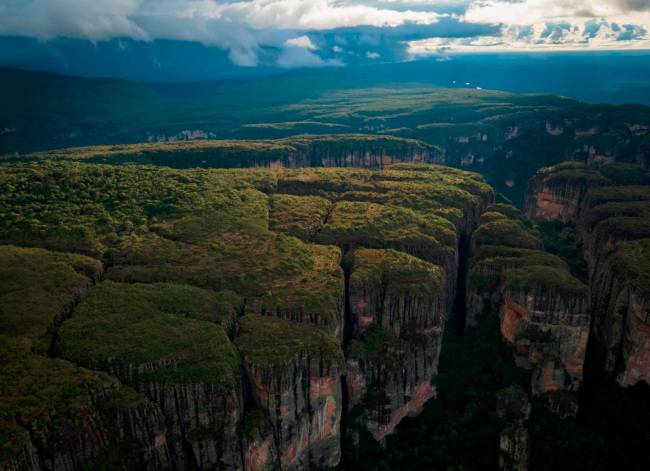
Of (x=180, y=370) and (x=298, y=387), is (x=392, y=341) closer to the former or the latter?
(x=298, y=387)

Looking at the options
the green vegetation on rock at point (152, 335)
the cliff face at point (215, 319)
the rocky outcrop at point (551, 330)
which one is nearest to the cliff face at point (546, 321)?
the rocky outcrop at point (551, 330)

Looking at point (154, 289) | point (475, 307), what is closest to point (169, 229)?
point (154, 289)

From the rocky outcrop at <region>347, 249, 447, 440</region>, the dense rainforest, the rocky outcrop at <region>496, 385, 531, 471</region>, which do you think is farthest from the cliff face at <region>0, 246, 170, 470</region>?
the rocky outcrop at <region>496, 385, 531, 471</region>

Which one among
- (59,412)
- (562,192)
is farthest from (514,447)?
(562,192)

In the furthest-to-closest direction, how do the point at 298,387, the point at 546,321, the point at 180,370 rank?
the point at 546,321, the point at 298,387, the point at 180,370

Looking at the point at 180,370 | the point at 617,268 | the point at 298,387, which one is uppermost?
the point at 617,268
